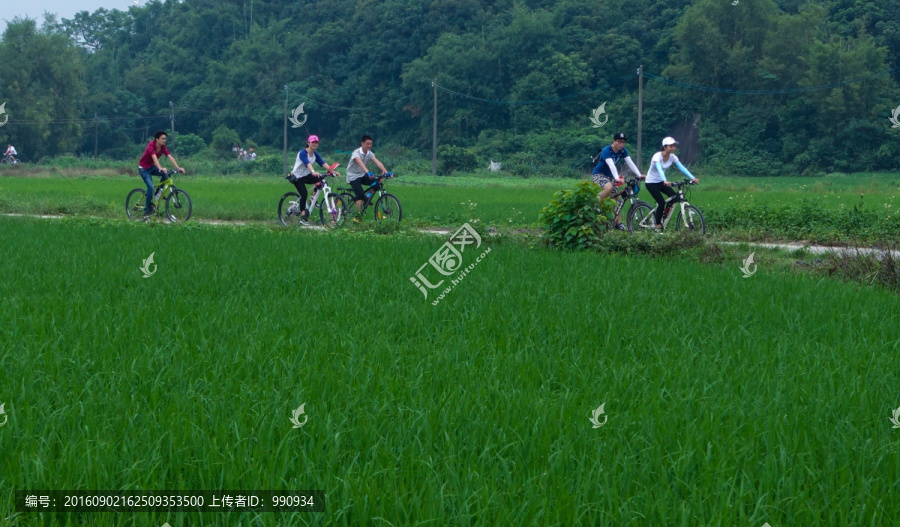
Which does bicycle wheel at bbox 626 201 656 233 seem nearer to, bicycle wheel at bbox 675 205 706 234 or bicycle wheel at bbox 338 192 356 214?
bicycle wheel at bbox 675 205 706 234

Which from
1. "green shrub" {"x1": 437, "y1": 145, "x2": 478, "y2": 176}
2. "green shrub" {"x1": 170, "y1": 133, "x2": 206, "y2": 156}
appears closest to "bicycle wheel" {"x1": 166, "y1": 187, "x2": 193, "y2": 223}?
"green shrub" {"x1": 437, "y1": 145, "x2": 478, "y2": 176}

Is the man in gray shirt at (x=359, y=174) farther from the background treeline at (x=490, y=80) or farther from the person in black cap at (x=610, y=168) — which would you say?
the background treeline at (x=490, y=80)

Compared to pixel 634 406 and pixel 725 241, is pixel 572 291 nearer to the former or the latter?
pixel 634 406

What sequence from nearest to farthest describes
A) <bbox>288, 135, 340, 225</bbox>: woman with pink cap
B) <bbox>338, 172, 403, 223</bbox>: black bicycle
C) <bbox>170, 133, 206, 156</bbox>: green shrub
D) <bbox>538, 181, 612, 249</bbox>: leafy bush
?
<bbox>538, 181, 612, 249</bbox>: leafy bush < <bbox>288, 135, 340, 225</bbox>: woman with pink cap < <bbox>338, 172, 403, 223</bbox>: black bicycle < <bbox>170, 133, 206, 156</bbox>: green shrub

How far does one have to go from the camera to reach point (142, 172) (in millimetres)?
15289

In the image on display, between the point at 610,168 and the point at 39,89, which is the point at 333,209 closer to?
the point at 610,168

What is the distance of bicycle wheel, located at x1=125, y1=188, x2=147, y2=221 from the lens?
16312mm

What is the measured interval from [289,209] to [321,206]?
55cm

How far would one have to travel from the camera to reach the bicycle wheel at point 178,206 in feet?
52.1

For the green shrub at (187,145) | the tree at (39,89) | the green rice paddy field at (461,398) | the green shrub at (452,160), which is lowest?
the green rice paddy field at (461,398)

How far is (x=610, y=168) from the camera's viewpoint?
1315 centimetres

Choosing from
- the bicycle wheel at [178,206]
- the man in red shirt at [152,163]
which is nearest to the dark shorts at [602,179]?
the man in red shirt at [152,163]

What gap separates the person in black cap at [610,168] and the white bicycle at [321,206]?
425 cm

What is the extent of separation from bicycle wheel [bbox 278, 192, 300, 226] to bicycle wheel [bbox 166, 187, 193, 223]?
62.7 inches
